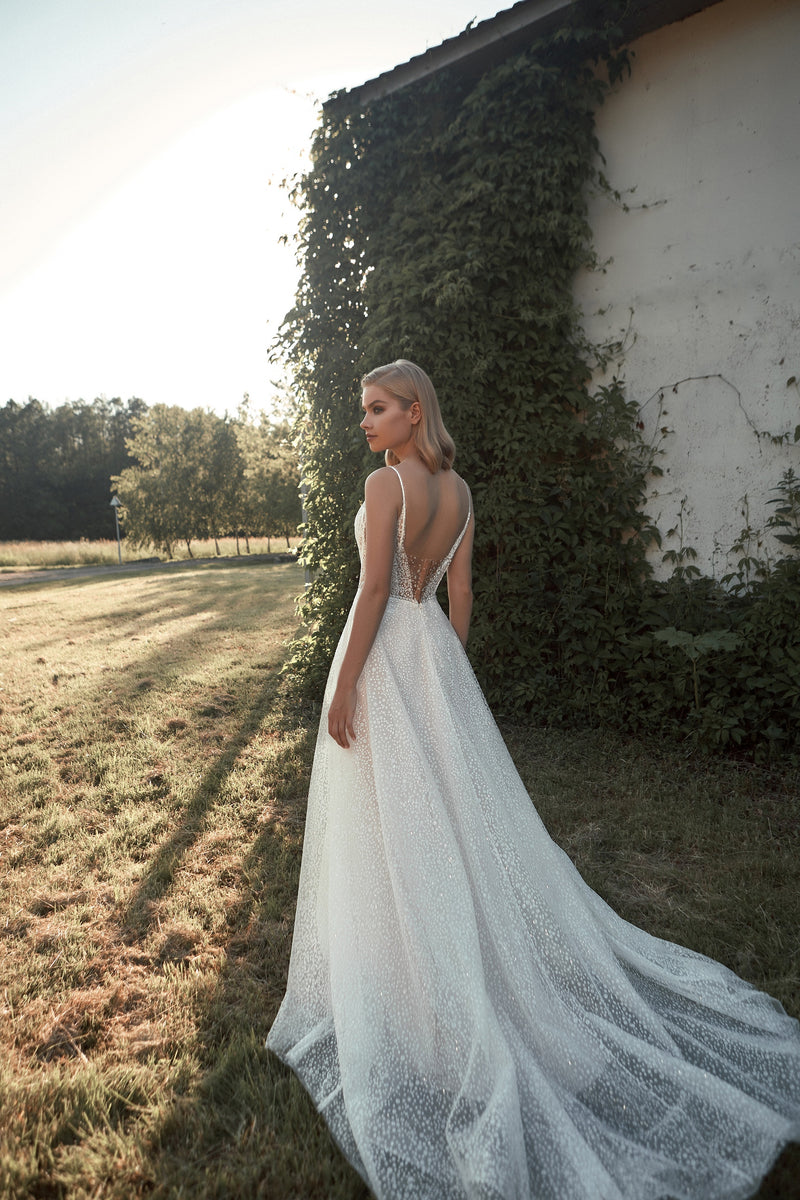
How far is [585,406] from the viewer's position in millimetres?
5141

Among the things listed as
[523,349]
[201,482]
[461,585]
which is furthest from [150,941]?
[201,482]

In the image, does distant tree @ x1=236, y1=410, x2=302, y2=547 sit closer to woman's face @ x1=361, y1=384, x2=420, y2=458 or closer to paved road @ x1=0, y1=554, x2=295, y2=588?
paved road @ x1=0, y1=554, x2=295, y2=588

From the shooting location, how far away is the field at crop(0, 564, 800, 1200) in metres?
1.86

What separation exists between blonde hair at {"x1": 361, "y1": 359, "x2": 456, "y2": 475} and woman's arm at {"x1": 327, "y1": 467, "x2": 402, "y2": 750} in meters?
0.18

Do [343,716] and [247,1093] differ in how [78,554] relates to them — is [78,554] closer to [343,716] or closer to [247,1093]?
[343,716]

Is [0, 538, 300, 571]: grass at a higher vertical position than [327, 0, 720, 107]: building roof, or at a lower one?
lower

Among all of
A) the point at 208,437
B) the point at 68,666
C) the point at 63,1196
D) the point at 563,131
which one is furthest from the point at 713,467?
the point at 208,437

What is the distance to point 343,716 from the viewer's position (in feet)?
Result: 7.34

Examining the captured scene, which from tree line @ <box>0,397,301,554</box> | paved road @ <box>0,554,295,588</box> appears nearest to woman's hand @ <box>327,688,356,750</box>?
tree line @ <box>0,397,301,554</box>

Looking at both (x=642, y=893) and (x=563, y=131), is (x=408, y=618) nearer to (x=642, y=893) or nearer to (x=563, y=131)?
(x=642, y=893)

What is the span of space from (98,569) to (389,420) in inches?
937

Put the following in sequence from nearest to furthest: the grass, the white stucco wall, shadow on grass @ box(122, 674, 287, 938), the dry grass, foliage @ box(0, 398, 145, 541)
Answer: the dry grass < shadow on grass @ box(122, 674, 287, 938) < the white stucco wall < the grass < foliage @ box(0, 398, 145, 541)

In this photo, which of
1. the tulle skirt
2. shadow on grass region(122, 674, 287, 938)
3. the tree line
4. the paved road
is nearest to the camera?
the tulle skirt

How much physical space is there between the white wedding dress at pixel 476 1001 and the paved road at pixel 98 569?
57.7 ft
